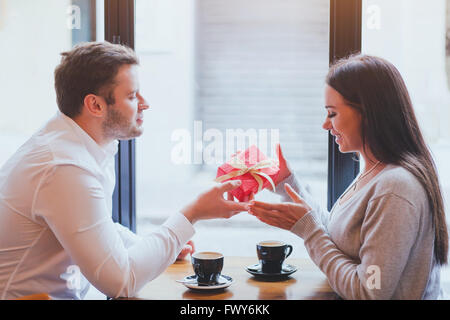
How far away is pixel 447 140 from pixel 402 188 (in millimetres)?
622

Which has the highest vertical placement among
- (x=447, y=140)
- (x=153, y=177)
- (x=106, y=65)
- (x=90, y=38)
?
(x=90, y=38)

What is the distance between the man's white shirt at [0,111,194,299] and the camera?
1.12m

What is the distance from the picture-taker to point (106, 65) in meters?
1.29

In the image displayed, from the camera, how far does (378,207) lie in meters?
1.09

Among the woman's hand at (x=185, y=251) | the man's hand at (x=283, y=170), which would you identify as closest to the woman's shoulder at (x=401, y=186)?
the man's hand at (x=283, y=170)

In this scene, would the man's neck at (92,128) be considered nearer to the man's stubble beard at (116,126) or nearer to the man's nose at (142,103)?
the man's stubble beard at (116,126)

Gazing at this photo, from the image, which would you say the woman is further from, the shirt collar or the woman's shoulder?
the shirt collar

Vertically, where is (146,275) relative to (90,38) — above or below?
below

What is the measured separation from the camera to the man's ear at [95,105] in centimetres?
129

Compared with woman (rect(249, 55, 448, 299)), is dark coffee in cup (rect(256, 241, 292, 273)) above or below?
below

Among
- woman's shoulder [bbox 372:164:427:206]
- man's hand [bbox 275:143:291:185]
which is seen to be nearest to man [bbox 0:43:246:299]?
man's hand [bbox 275:143:291:185]

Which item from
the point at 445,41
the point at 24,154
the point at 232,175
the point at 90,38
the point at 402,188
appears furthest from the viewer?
the point at 90,38
